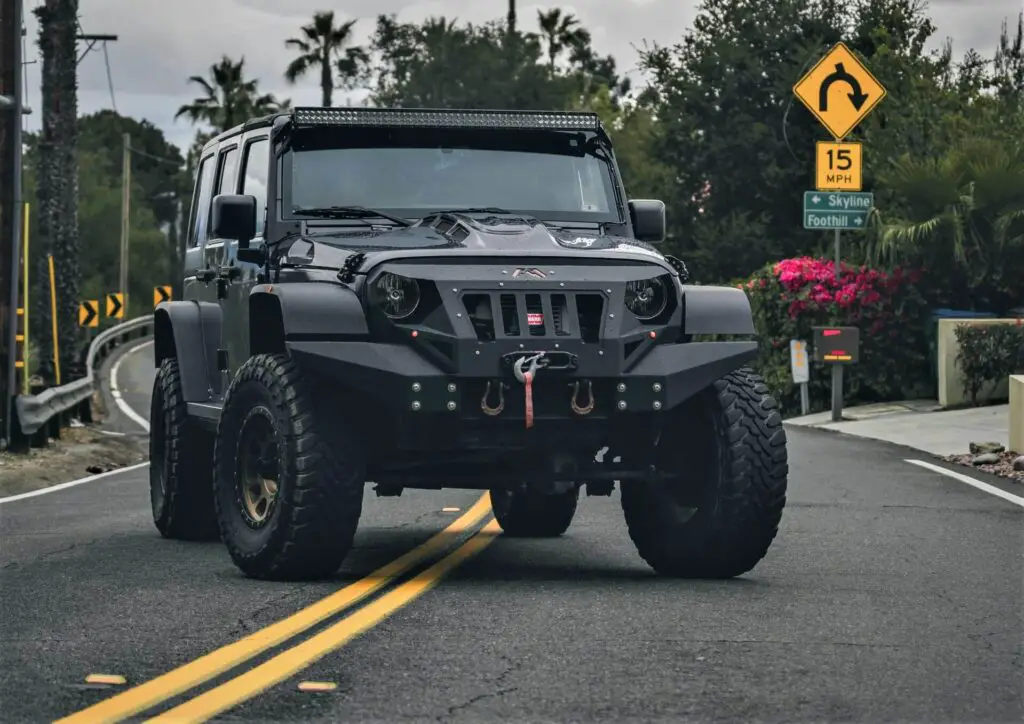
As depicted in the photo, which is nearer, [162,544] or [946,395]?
[162,544]

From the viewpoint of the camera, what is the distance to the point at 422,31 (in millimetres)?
79188

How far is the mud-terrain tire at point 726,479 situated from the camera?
871cm

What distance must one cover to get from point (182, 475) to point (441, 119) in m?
2.53

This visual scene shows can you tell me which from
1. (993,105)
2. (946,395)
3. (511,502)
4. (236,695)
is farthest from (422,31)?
(236,695)

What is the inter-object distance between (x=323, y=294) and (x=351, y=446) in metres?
0.68

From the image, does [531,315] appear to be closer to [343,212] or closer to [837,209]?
[343,212]

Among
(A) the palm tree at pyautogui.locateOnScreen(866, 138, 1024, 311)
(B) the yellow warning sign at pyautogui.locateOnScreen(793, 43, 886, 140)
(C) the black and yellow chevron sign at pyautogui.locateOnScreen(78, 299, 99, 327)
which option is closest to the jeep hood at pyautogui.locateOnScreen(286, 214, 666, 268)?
(B) the yellow warning sign at pyautogui.locateOnScreen(793, 43, 886, 140)

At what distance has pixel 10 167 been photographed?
20812mm

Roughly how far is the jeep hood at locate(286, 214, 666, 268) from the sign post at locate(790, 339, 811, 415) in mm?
18981

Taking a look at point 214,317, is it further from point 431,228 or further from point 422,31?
point 422,31

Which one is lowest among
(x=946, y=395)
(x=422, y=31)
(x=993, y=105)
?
(x=946, y=395)

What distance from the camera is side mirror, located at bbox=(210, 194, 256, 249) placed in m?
9.34

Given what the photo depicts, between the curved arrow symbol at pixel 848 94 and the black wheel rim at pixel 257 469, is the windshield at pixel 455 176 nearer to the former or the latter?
the black wheel rim at pixel 257 469

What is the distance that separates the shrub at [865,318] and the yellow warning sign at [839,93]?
292cm
